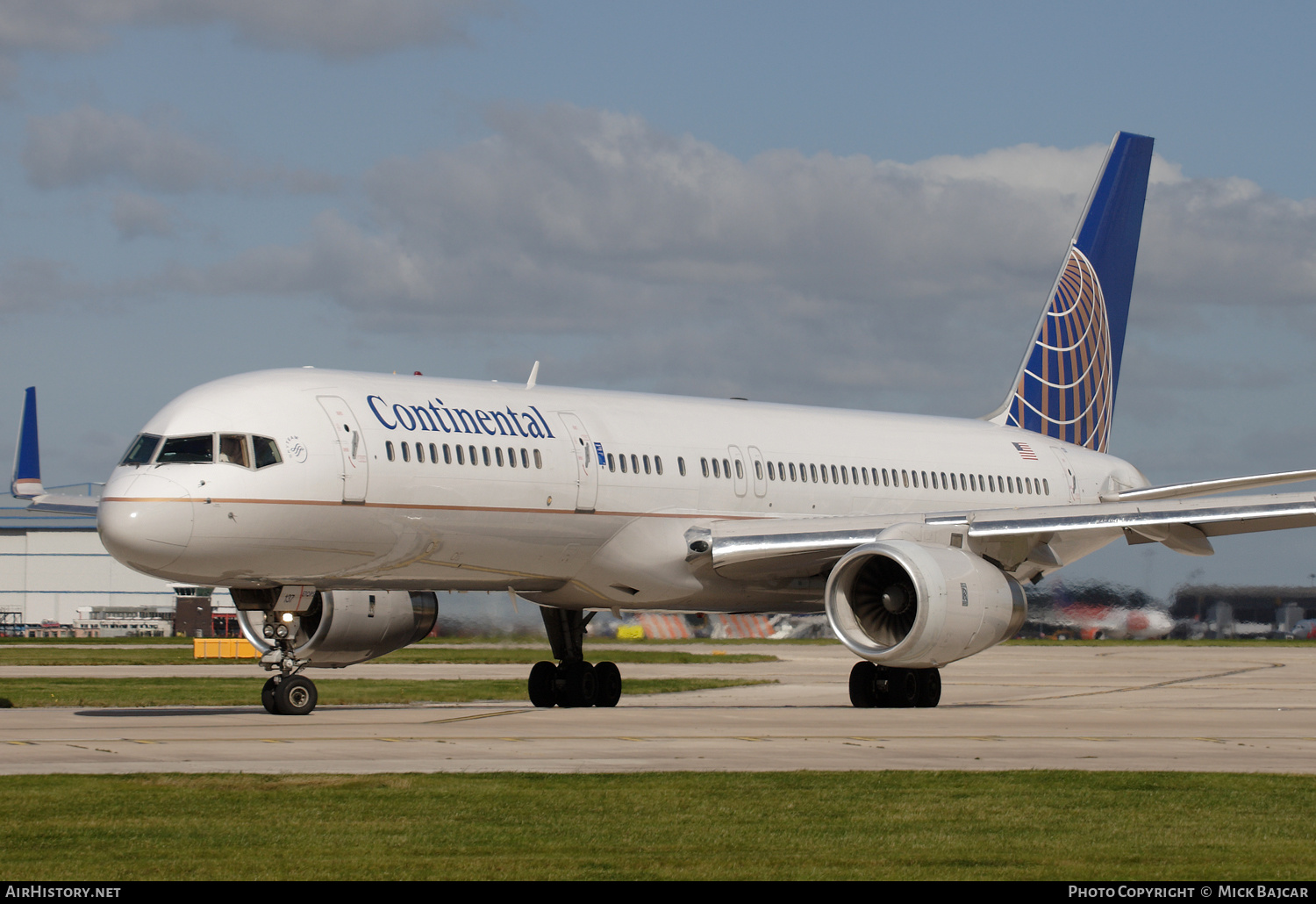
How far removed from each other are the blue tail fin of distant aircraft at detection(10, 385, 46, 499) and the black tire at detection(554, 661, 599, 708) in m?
11.8

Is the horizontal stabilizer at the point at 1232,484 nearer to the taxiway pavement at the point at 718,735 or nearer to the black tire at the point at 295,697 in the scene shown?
the taxiway pavement at the point at 718,735

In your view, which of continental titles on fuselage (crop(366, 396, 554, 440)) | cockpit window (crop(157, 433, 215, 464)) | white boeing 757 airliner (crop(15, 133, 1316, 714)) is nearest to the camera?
cockpit window (crop(157, 433, 215, 464))

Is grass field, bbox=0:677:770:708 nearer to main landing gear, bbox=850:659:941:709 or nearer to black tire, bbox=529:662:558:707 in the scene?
black tire, bbox=529:662:558:707

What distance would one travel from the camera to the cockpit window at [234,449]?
21.0 meters

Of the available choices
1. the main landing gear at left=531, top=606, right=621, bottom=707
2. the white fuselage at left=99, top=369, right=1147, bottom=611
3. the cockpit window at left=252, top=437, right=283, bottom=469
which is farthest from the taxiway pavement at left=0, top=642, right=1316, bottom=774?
the cockpit window at left=252, top=437, right=283, bottom=469

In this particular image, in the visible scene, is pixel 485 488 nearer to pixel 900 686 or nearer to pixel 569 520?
pixel 569 520

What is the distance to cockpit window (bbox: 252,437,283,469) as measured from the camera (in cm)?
2112

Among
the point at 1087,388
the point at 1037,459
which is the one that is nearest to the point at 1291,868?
the point at 1037,459

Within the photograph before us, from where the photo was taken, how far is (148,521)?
66.8 ft

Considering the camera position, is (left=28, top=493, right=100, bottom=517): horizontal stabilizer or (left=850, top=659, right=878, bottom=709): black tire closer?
(left=850, top=659, right=878, bottom=709): black tire

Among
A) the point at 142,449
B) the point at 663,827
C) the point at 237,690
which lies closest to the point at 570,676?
the point at 142,449

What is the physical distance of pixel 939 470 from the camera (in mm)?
30500
